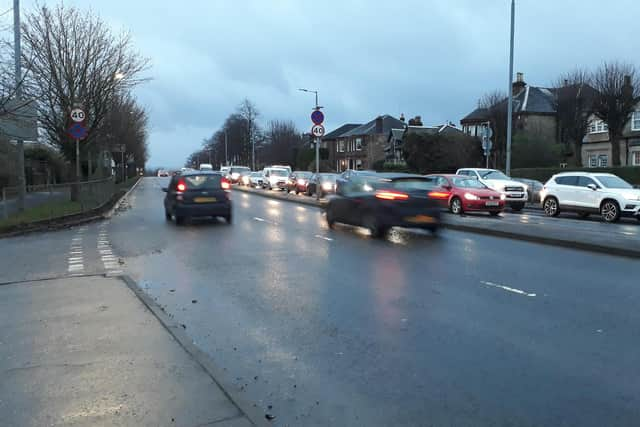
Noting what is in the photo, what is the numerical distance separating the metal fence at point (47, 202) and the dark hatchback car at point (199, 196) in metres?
4.35

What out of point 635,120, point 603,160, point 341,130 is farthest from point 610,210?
point 341,130

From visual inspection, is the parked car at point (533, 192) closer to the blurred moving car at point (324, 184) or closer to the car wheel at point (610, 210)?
the car wheel at point (610, 210)

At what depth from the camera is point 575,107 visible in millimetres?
46375

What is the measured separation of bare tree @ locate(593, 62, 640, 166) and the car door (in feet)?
78.2

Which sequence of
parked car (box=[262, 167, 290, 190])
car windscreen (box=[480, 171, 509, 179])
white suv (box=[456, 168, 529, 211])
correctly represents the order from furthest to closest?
parked car (box=[262, 167, 290, 190])
car windscreen (box=[480, 171, 509, 179])
white suv (box=[456, 168, 529, 211])

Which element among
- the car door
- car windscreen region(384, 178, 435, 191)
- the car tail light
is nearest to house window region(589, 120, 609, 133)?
the car door

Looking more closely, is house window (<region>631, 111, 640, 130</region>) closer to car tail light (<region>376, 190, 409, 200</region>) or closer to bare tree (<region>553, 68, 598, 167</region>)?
bare tree (<region>553, 68, 598, 167</region>)

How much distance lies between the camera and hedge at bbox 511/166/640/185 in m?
33.8

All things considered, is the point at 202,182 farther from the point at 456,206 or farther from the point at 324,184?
the point at 324,184

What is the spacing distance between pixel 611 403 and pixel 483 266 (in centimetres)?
568

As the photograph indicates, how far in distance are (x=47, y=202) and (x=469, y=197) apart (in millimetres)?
15452

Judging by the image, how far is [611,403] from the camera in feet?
13.0

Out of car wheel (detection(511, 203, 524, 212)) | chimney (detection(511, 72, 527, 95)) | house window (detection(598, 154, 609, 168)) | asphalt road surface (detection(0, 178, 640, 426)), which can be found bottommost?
car wheel (detection(511, 203, 524, 212))

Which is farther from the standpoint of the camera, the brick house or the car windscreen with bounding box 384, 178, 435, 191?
the brick house
